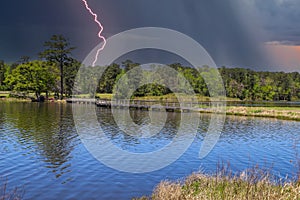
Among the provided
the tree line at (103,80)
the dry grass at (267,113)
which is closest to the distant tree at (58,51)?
the tree line at (103,80)

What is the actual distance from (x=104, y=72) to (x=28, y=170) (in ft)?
379

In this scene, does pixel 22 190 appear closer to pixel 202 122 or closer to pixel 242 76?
pixel 202 122

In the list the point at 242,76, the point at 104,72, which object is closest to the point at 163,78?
the point at 104,72

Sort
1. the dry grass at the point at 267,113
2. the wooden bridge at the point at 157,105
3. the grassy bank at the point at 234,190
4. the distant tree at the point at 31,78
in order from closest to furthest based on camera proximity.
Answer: the grassy bank at the point at 234,190, the dry grass at the point at 267,113, the wooden bridge at the point at 157,105, the distant tree at the point at 31,78

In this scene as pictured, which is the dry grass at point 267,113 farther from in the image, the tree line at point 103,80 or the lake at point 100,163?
the tree line at point 103,80

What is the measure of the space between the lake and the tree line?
5849cm

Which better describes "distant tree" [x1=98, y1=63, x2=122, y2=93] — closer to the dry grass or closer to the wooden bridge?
the wooden bridge

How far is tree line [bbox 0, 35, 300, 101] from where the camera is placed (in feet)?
324

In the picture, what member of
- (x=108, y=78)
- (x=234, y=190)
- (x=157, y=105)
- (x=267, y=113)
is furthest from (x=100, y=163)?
(x=108, y=78)

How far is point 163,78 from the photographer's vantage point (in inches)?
4857

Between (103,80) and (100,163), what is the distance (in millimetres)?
109653

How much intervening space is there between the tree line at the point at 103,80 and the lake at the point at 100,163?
58.5 m

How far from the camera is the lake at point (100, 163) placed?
1811 cm

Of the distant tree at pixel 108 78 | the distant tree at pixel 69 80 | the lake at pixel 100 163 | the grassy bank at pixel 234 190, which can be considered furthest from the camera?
the distant tree at pixel 108 78
